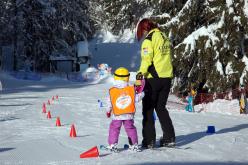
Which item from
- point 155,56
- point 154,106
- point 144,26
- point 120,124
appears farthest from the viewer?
point 144,26

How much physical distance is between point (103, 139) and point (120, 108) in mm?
1786

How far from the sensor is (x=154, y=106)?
7938 millimetres

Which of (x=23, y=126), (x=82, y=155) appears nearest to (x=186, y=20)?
(x=23, y=126)

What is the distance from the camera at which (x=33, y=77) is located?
157 feet

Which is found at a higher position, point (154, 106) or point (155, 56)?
point (155, 56)

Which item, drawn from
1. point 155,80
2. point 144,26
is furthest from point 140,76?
point 144,26

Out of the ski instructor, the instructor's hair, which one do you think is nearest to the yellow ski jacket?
the ski instructor

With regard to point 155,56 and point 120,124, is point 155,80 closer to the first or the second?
point 155,56

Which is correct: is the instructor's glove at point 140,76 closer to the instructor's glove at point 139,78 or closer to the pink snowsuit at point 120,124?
the instructor's glove at point 139,78

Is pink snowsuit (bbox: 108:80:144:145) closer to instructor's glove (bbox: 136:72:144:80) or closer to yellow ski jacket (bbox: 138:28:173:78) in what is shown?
instructor's glove (bbox: 136:72:144:80)

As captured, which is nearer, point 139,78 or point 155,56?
point 139,78

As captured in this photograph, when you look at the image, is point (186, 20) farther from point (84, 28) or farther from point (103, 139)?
point (84, 28)

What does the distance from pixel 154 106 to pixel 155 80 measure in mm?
466

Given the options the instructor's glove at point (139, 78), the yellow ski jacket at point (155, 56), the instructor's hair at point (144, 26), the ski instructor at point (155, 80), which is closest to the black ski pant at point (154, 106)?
the ski instructor at point (155, 80)
